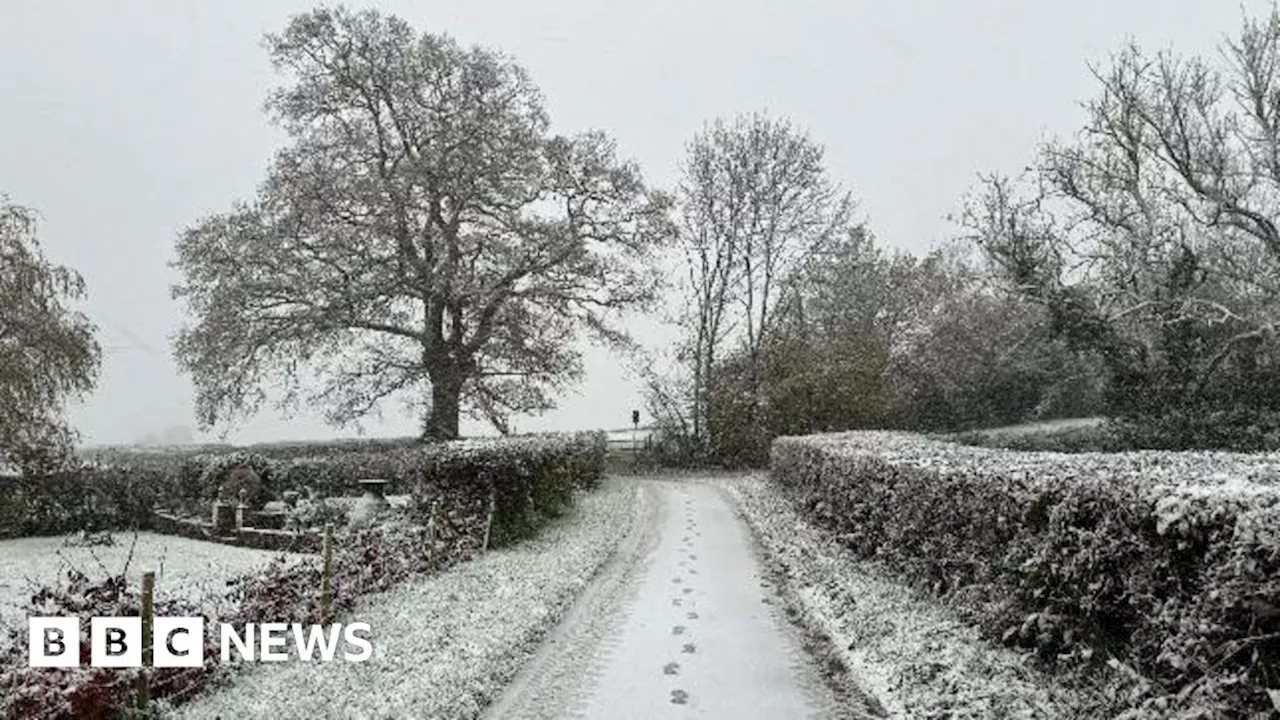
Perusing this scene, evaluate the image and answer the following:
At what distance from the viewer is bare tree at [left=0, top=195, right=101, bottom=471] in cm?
1945

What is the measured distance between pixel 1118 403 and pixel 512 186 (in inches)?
707

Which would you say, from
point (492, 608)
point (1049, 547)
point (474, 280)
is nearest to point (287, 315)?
point (474, 280)

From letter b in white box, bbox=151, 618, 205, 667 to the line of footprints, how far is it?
329cm

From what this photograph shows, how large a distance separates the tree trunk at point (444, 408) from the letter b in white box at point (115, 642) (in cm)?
2092

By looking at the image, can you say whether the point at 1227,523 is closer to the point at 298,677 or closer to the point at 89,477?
the point at 298,677

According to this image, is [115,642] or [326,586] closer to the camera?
[115,642]

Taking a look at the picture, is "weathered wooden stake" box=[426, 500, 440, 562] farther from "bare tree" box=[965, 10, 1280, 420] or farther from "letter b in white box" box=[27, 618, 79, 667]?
"bare tree" box=[965, 10, 1280, 420]

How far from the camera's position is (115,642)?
6129 mm

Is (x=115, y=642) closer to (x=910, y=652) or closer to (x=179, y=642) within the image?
(x=179, y=642)

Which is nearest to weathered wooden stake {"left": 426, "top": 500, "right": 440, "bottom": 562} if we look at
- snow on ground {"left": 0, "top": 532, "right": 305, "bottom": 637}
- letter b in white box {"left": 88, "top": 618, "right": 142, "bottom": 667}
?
snow on ground {"left": 0, "top": 532, "right": 305, "bottom": 637}

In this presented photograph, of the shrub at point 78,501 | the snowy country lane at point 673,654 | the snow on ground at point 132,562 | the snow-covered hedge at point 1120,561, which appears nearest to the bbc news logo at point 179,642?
the snowy country lane at point 673,654

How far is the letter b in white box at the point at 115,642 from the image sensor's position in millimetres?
5887

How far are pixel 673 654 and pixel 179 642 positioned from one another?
363 cm

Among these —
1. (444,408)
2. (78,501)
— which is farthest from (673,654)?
(444,408)
